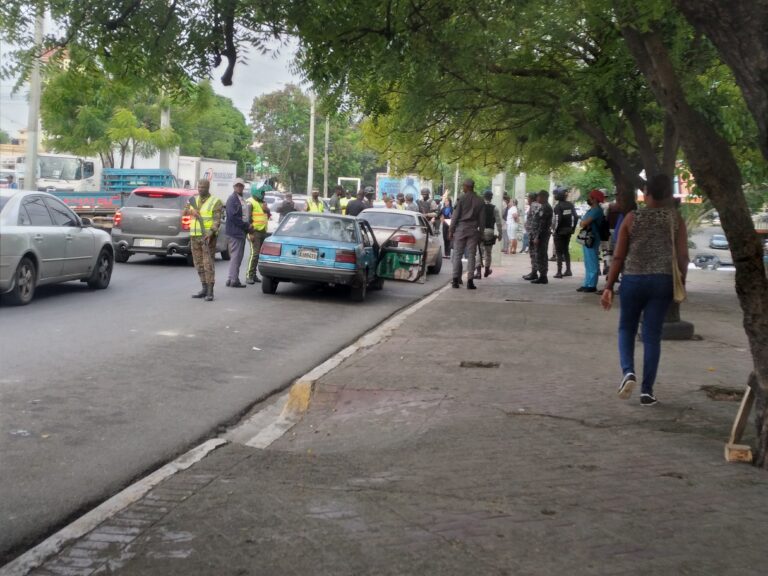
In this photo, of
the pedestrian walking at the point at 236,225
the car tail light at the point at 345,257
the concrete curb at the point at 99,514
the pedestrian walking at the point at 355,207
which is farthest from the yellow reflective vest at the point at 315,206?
the concrete curb at the point at 99,514

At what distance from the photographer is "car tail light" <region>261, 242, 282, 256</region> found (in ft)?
50.1

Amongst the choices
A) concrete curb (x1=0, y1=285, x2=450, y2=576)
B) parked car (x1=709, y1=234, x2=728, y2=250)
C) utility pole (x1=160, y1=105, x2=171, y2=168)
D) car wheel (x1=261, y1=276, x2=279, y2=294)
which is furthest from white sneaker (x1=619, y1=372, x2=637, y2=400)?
parked car (x1=709, y1=234, x2=728, y2=250)

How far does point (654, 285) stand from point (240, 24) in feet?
13.7

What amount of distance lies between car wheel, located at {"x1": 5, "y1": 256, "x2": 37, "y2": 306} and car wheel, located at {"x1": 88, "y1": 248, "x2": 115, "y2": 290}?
191 cm

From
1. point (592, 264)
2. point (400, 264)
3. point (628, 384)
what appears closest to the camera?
point (628, 384)

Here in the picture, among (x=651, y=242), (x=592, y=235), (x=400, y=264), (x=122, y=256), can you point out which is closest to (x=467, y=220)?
(x=400, y=264)

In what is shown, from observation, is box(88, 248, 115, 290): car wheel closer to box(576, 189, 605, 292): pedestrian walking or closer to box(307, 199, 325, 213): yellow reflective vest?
box(307, 199, 325, 213): yellow reflective vest

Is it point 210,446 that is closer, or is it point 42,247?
point 210,446

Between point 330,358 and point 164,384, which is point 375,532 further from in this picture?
point 330,358

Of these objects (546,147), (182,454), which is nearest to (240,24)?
(182,454)

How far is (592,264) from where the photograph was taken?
17.5m

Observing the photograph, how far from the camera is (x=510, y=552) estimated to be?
4.40 meters

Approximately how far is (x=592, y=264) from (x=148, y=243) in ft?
30.4

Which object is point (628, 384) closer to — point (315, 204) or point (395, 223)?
point (395, 223)
